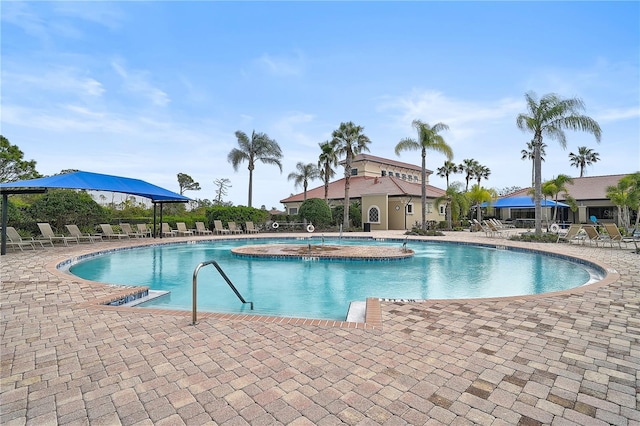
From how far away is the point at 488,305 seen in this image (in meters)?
5.23

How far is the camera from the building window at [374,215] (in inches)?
1112

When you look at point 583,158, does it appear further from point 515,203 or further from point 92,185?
point 92,185

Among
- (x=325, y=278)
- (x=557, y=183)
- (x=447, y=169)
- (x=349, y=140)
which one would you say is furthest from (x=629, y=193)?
(x=325, y=278)

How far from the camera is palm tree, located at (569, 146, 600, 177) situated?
44.6m

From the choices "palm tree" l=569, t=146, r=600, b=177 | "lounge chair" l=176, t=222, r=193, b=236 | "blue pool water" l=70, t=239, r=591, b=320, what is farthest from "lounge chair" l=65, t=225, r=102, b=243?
"palm tree" l=569, t=146, r=600, b=177

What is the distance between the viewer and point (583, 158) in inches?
1774

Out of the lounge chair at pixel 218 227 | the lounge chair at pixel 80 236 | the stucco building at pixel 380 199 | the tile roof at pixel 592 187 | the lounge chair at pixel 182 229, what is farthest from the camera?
the tile roof at pixel 592 187

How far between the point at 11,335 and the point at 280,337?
10.5 feet

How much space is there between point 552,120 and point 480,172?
29.3 meters

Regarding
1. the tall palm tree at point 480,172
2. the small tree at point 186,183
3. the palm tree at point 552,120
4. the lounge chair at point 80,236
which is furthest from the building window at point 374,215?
the small tree at point 186,183

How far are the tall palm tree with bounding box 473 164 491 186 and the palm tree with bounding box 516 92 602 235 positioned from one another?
27.5 meters

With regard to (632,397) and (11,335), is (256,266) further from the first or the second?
(632,397)

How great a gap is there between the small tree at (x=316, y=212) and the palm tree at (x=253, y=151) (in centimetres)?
566

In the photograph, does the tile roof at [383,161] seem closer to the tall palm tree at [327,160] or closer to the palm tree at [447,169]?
the palm tree at [447,169]
